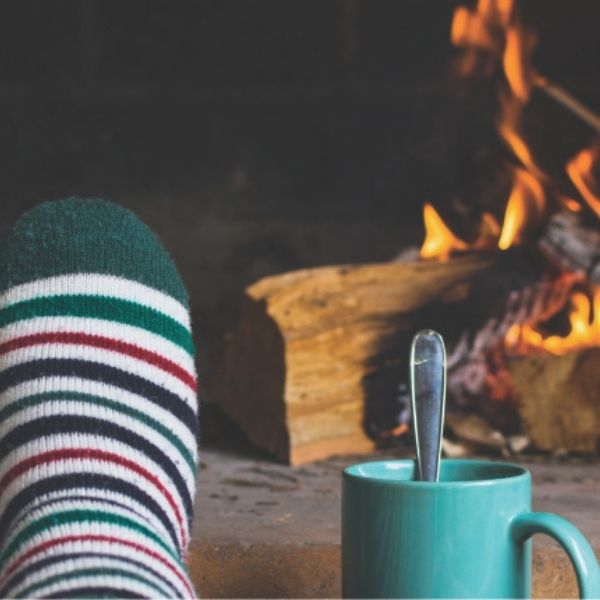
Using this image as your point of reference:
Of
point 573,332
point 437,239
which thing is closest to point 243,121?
point 437,239

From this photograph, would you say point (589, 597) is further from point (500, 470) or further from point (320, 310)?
point (320, 310)

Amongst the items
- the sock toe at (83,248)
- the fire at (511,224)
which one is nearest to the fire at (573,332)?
the fire at (511,224)

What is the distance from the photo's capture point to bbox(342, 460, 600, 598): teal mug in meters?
0.55

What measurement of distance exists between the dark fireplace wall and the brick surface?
56 cm

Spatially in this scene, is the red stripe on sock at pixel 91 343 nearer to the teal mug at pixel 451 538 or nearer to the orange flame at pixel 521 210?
the teal mug at pixel 451 538

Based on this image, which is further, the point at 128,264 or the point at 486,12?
the point at 486,12

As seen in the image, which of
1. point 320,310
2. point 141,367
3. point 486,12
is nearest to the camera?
point 141,367

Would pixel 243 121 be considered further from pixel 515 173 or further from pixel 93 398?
pixel 93 398

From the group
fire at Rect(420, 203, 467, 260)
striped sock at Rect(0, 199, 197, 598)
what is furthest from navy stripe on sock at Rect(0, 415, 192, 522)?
fire at Rect(420, 203, 467, 260)

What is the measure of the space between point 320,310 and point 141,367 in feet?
1.40

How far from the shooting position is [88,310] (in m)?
0.87

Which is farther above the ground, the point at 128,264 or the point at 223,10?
the point at 223,10

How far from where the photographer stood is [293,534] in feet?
3.02

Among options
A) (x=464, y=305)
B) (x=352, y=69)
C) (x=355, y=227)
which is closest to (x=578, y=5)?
(x=352, y=69)
